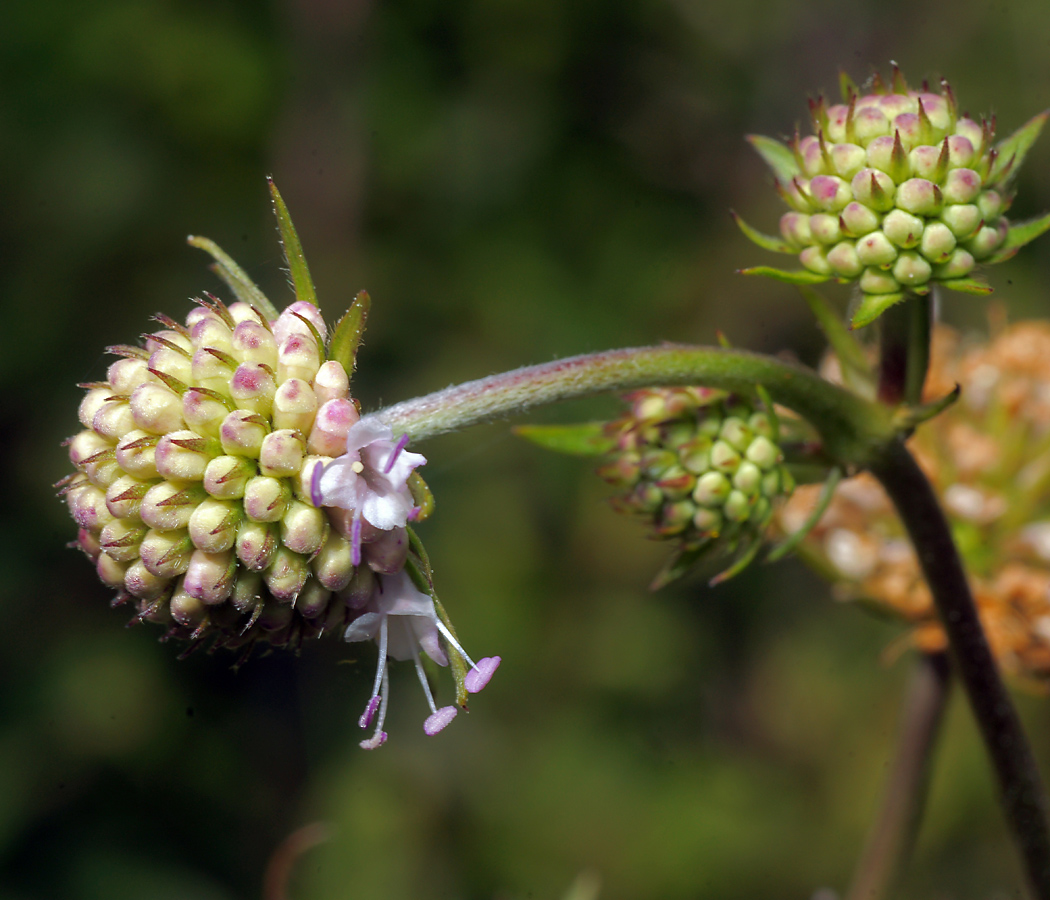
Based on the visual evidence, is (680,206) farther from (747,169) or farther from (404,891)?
(404,891)

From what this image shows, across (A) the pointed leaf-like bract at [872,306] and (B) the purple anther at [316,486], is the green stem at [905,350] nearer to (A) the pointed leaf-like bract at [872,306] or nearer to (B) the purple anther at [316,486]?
(A) the pointed leaf-like bract at [872,306]

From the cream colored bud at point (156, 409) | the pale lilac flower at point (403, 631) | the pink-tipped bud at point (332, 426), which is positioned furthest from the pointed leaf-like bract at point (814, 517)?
the cream colored bud at point (156, 409)

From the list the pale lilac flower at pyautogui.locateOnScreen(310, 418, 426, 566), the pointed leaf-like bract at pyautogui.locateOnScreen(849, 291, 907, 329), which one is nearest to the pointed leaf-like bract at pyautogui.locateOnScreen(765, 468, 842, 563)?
the pointed leaf-like bract at pyautogui.locateOnScreen(849, 291, 907, 329)

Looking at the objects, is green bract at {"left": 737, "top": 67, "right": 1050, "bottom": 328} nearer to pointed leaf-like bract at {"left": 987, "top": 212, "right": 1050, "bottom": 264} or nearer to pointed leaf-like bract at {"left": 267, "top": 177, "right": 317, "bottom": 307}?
pointed leaf-like bract at {"left": 987, "top": 212, "right": 1050, "bottom": 264}

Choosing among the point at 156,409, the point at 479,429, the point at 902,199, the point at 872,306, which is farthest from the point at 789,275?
the point at 479,429

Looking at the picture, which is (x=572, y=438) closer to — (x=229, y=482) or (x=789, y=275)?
(x=789, y=275)
